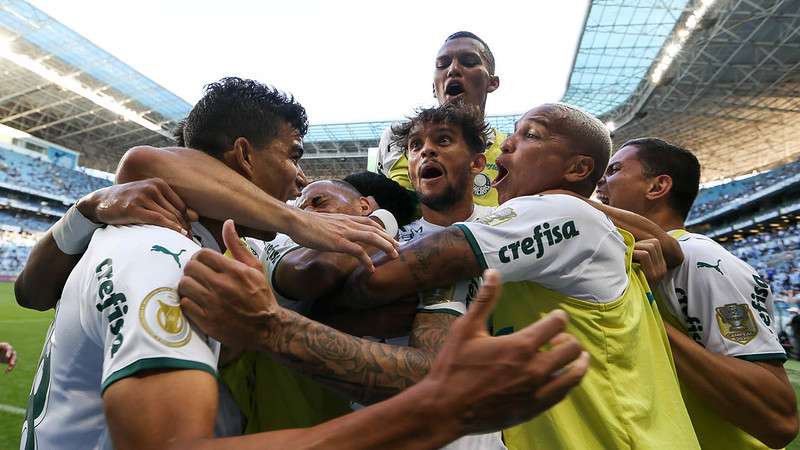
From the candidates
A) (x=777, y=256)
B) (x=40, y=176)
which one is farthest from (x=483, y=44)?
(x=40, y=176)

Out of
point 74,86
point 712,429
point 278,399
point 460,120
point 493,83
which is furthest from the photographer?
point 74,86

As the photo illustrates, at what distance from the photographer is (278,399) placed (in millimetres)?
1999

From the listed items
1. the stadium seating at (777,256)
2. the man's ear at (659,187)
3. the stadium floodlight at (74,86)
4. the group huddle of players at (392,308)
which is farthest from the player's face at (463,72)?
the stadium floodlight at (74,86)

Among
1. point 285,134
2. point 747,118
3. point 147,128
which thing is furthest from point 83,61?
point 747,118

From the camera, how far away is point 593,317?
180 cm

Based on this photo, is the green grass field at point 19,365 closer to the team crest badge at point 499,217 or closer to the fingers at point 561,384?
the team crest badge at point 499,217

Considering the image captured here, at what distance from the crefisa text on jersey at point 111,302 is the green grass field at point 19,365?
14.3 feet

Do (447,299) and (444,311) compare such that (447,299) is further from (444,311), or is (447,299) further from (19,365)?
(19,365)

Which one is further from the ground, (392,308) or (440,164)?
(440,164)

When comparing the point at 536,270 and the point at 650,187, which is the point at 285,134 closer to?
the point at 536,270

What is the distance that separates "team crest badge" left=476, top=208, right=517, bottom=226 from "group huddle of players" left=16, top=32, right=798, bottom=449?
21mm

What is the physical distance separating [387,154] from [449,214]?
4.92 feet

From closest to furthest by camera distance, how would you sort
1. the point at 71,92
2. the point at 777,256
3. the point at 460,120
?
the point at 460,120 < the point at 777,256 < the point at 71,92

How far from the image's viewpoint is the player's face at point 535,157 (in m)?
2.22
